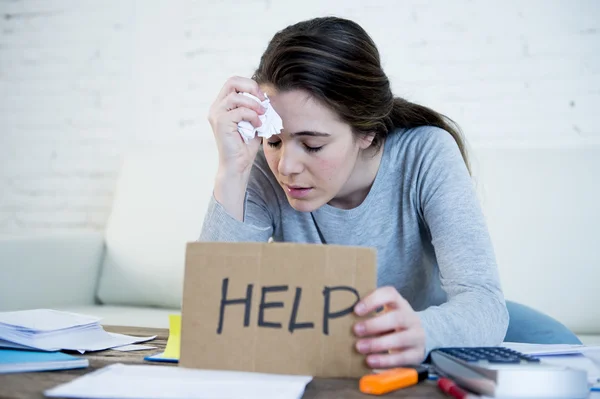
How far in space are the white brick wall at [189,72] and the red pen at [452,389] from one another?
Answer: 159 centimetres

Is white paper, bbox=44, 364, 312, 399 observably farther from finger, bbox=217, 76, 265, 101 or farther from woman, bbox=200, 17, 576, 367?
finger, bbox=217, 76, 265, 101

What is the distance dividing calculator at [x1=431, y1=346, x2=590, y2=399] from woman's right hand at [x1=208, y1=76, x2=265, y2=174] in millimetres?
635

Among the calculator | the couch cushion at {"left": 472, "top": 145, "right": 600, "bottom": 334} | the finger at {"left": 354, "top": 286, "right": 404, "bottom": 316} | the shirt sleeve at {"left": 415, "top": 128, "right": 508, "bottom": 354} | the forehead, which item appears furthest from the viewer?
the couch cushion at {"left": 472, "top": 145, "right": 600, "bottom": 334}

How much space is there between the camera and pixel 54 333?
0.85 meters

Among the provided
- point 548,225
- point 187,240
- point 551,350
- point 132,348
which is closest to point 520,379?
point 551,350

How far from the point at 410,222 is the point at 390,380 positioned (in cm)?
65

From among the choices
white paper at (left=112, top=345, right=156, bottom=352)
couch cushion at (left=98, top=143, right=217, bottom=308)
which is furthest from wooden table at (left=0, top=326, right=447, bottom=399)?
couch cushion at (left=98, top=143, right=217, bottom=308)

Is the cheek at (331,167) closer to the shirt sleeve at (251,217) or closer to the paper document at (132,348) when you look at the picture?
the shirt sleeve at (251,217)

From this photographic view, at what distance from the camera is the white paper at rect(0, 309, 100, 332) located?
0.84m

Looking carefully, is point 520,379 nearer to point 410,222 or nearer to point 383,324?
point 383,324

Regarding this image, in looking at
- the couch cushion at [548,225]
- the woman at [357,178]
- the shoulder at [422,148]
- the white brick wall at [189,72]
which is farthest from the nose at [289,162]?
the white brick wall at [189,72]

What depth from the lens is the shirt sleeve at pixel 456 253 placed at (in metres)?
0.81

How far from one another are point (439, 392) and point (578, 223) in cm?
124

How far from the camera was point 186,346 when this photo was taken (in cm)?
70
